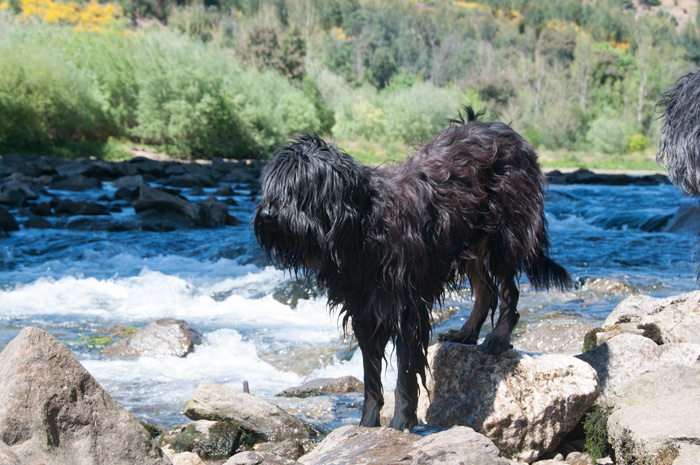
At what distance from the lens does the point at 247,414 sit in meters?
5.09

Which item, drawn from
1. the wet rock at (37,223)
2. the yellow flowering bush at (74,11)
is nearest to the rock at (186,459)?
the wet rock at (37,223)

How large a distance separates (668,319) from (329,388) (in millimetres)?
3145

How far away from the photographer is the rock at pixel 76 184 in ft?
76.2

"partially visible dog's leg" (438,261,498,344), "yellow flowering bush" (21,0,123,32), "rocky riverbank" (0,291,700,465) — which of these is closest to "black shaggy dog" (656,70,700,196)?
"rocky riverbank" (0,291,700,465)

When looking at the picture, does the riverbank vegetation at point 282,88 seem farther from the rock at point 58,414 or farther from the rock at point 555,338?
the rock at point 58,414

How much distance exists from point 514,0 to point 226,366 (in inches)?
6836

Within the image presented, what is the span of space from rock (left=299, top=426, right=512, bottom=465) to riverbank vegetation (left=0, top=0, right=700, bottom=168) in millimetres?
2493

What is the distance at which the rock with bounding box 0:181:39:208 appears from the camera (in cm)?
1922

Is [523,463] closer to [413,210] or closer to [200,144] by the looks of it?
[413,210]

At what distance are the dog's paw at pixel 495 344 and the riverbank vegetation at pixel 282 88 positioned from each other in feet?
5.56

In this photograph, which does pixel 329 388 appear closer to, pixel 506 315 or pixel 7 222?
pixel 506 315

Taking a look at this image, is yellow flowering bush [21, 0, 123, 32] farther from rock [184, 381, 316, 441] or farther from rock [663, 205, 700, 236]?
rock [184, 381, 316, 441]

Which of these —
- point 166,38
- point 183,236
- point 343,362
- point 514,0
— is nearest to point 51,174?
point 183,236

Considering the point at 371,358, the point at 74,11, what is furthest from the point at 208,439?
the point at 74,11
